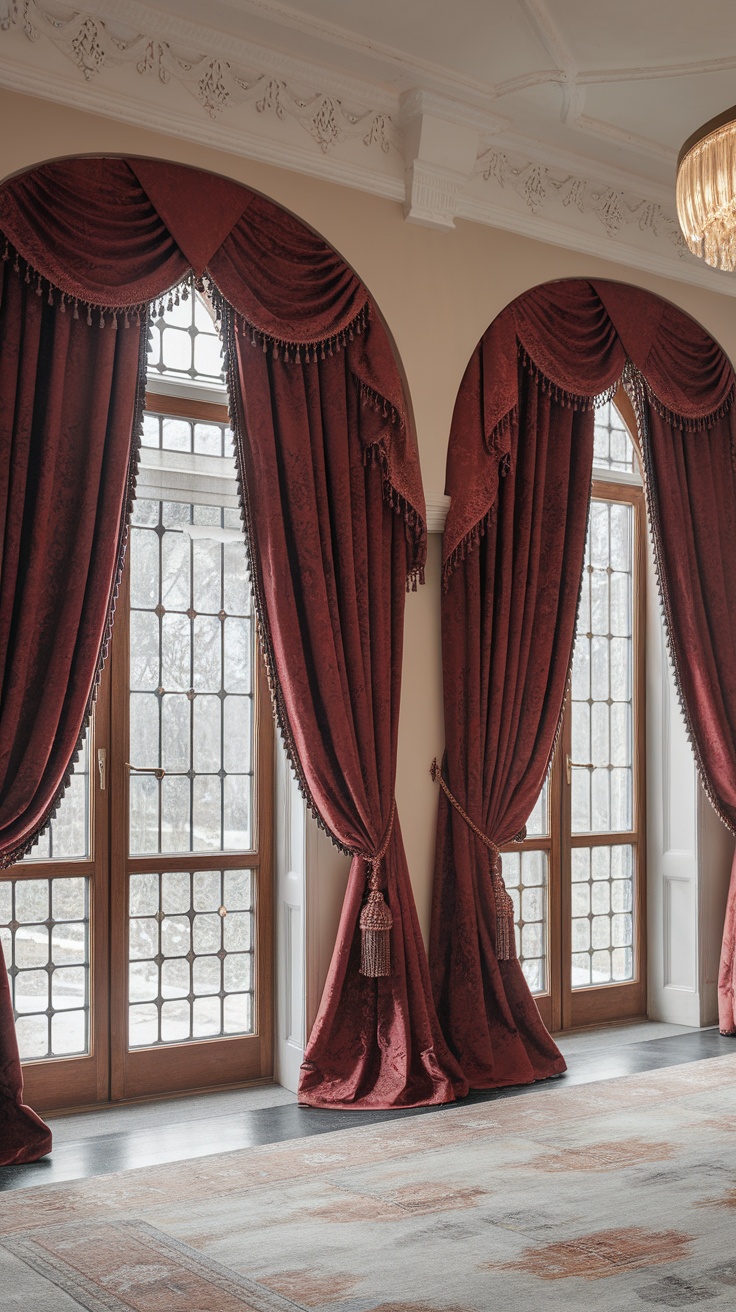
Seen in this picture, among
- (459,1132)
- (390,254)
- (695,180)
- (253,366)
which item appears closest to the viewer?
(695,180)

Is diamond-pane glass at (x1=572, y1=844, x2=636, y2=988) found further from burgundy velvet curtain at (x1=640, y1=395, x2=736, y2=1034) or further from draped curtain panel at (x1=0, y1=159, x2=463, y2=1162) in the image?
draped curtain panel at (x1=0, y1=159, x2=463, y2=1162)

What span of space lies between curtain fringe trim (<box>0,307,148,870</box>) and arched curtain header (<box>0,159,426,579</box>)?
0.70 feet

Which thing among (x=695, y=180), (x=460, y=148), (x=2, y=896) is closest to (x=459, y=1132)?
(x=2, y=896)

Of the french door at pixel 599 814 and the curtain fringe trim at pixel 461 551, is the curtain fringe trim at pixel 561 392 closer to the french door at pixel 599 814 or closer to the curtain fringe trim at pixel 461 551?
the french door at pixel 599 814

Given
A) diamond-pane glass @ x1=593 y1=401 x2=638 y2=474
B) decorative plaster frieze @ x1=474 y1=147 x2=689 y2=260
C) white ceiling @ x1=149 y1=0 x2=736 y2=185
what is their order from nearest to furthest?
white ceiling @ x1=149 y1=0 x2=736 y2=185 → decorative plaster frieze @ x1=474 y1=147 x2=689 y2=260 → diamond-pane glass @ x1=593 y1=401 x2=638 y2=474

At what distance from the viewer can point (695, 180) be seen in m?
3.62

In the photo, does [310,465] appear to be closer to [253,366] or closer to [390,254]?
[253,366]

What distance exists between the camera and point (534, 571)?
16.9 feet

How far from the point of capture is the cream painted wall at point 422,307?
15.2ft

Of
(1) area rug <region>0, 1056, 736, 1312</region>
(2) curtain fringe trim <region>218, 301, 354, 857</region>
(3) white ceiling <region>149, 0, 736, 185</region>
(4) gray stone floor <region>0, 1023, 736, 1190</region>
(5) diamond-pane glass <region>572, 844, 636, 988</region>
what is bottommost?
(4) gray stone floor <region>0, 1023, 736, 1190</region>

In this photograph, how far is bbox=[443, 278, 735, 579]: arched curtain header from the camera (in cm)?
496

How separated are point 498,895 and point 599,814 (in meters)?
1.29

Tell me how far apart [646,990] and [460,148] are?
3.97 metres

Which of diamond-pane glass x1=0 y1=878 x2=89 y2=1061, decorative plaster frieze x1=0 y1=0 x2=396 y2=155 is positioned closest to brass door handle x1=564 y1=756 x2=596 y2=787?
diamond-pane glass x1=0 y1=878 x2=89 y2=1061
